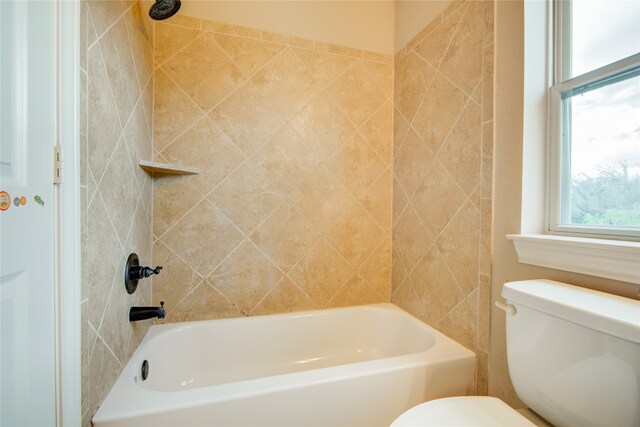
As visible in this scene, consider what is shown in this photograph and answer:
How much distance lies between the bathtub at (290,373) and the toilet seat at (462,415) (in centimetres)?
25

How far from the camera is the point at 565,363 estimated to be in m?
0.70

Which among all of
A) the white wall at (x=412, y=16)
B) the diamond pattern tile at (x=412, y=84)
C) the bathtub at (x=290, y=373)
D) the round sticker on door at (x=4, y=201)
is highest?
the white wall at (x=412, y=16)

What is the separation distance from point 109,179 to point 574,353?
1.44 meters

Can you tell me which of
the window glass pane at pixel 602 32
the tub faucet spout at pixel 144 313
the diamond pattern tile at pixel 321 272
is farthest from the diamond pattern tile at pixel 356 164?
the tub faucet spout at pixel 144 313

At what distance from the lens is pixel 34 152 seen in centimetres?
60

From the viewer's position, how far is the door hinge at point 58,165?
657 mm

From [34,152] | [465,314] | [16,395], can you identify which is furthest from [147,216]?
[465,314]

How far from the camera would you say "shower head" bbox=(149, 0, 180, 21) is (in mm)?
1052

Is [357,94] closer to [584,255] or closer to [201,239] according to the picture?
[201,239]

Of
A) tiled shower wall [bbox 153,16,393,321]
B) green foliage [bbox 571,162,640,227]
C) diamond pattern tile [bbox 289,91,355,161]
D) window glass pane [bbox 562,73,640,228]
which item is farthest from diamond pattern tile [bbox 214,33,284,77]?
green foliage [bbox 571,162,640,227]

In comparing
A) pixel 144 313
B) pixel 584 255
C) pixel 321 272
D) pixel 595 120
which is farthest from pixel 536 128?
pixel 144 313

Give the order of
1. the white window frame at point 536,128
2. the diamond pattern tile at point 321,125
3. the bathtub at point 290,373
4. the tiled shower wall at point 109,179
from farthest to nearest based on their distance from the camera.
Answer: the diamond pattern tile at point 321,125 → the white window frame at point 536,128 → the bathtub at point 290,373 → the tiled shower wall at point 109,179

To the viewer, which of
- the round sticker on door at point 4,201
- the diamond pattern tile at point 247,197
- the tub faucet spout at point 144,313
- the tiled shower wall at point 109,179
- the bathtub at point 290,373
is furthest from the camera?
the diamond pattern tile at point 247,197

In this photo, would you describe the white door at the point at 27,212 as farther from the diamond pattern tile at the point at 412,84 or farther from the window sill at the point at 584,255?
the diamond pattern tile at the point at 412,84
